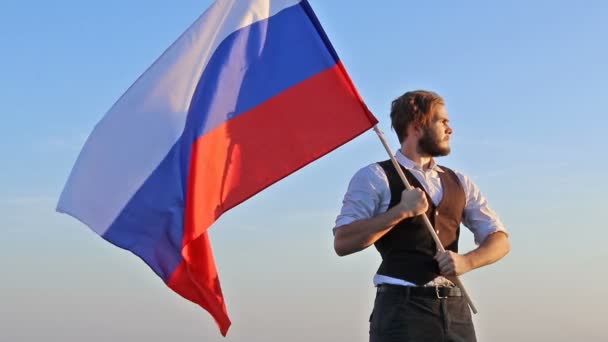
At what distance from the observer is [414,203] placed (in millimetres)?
4590

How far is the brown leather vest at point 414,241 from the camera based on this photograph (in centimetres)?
476

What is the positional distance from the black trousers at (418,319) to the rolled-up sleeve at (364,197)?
46cm

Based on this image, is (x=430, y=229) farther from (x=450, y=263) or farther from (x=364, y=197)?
(x=364, y=197)

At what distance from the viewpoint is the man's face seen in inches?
198

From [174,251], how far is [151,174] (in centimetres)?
51

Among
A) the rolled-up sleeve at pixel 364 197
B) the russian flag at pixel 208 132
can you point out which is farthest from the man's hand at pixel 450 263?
the russian flag at pixel 208 132

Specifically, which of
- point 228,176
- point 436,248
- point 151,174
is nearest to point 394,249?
point 436,248

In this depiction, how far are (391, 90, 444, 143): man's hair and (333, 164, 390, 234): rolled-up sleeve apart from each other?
370 mm

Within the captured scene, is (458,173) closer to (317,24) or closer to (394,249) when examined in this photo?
Result: (394,249)

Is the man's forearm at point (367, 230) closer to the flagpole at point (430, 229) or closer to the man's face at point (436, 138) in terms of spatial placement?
the flagpole at point (430, 229)

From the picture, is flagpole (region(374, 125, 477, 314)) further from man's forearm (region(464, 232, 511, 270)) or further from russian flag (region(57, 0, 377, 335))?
russian flag (region(57, 0, 377, 335))

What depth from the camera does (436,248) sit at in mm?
4812

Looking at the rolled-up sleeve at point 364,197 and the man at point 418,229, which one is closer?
the man at point 418,229

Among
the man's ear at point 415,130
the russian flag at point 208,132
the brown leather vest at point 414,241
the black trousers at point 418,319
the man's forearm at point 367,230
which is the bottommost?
the black trousers at point 418,319
